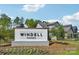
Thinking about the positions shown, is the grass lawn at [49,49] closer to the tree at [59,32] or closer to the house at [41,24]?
the tree at [59,32]

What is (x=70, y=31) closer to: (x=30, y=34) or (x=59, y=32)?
(x=59, y=32)

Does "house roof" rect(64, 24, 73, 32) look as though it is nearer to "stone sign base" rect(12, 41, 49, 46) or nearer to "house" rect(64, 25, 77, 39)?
"house" rect(64, 25, 77, 39)

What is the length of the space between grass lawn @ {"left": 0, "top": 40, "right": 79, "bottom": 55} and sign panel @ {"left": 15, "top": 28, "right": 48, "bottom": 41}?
4.0 inches

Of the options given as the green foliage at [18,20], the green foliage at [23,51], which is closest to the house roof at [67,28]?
the green foliage at [23,51]

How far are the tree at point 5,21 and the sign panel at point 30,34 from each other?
0.13m

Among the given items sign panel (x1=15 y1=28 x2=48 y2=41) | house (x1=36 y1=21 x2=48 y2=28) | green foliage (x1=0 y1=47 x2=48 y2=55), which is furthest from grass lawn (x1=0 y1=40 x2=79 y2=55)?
house (x1=36 y1=21 x2=48 y2=28)

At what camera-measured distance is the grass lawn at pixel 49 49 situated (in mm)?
3477

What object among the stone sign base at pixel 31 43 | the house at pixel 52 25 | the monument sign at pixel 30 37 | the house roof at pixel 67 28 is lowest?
the stone sign base at pixel 31 43

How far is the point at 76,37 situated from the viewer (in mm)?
3500

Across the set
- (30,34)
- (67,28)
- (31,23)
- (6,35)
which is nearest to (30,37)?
(30,34)
